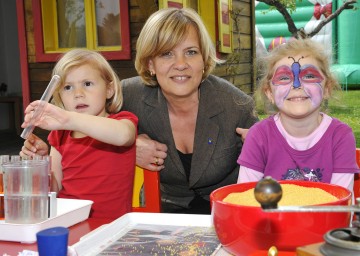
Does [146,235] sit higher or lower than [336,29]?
lower

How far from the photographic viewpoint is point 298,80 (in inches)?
53.7

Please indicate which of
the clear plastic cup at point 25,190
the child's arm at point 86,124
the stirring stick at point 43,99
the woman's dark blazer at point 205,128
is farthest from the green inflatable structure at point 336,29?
the clear plastic cup at point 25,190

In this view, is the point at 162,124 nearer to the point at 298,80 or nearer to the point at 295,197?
the point at 298,80

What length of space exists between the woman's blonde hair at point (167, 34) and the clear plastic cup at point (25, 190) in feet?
2.77

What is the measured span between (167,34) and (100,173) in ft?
1.73

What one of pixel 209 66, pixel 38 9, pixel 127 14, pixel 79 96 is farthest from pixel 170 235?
pixel 38 9

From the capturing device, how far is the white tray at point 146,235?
93cm

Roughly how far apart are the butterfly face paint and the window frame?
9.56 feet

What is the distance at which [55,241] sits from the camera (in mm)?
716

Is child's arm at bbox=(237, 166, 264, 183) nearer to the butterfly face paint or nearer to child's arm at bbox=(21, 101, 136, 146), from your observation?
the butterfly face paint

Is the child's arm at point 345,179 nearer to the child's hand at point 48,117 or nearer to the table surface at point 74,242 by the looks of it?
the table surface at point 74,242

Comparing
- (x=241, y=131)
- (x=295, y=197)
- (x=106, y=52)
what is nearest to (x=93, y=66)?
(x=241, y=131)

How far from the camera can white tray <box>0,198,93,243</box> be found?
104cm

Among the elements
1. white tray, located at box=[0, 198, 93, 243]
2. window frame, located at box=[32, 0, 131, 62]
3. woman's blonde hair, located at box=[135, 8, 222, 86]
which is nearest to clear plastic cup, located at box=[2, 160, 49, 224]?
white tray, located at box=[0, 198, 93, 243]
